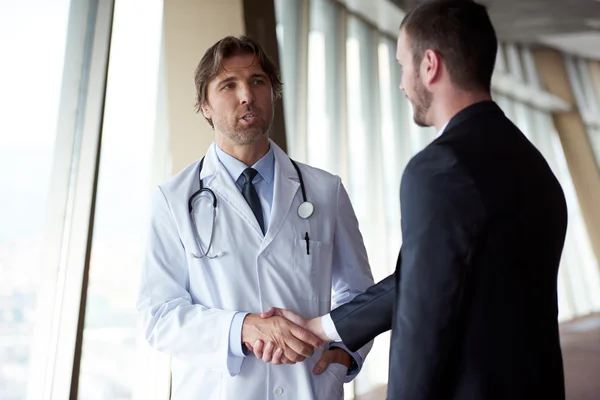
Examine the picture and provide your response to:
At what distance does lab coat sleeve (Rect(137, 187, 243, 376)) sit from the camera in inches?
55.7

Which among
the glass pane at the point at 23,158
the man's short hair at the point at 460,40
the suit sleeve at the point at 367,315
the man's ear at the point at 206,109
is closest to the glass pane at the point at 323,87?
the glass pane at the point at 23,158

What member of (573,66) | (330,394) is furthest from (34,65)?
(573,66)

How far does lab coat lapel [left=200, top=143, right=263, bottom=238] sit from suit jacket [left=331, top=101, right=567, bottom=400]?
0.61 metres

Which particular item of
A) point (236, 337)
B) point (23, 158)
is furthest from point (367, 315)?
point (23, 158)

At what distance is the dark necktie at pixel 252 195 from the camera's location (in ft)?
5.30

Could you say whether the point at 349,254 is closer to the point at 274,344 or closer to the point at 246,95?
the point at 274,344

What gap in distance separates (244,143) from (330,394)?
698 millimetres

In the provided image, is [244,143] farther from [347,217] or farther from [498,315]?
[498,315]

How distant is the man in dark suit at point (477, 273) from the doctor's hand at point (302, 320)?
0.38m

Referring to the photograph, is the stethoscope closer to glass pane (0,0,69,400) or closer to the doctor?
the doctor

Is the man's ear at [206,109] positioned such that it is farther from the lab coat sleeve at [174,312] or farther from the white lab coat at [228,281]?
the lab coat sleeve at [174,312]

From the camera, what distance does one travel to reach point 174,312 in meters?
1.45

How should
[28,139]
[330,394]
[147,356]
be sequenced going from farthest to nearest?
[147,356] < [28,139] < [330,394]

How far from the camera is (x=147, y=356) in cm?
250
